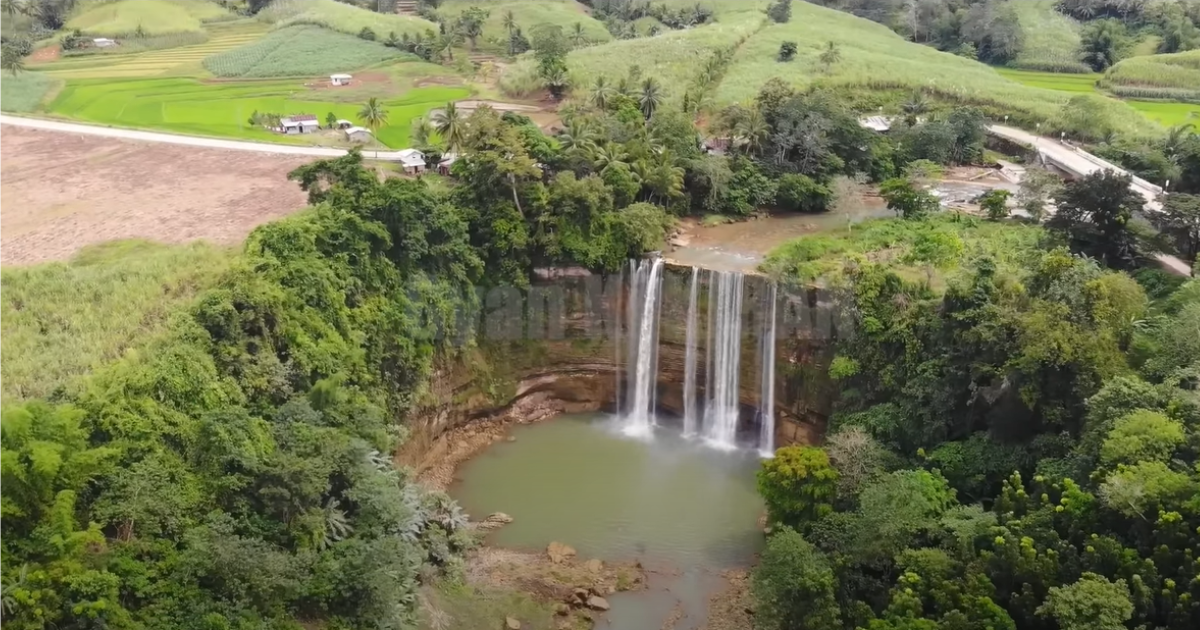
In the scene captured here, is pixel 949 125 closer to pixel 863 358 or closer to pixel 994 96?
pixel 994 96

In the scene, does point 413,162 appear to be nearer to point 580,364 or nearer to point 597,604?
point 580,364

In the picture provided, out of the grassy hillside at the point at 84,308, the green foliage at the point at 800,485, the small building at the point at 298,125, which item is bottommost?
the green foliage at the point at 800,485

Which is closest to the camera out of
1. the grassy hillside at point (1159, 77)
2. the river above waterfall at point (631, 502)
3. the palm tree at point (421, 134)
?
the river above waterfall at point (631, 502)

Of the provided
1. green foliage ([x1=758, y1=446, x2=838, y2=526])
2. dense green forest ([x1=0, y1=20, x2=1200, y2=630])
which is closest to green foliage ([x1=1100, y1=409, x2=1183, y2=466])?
dense green forest ([x1=0, y1=20, x2=1200, y2=630])

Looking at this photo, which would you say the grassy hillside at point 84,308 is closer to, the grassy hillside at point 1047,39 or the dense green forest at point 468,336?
the dense green forest at point 468,336

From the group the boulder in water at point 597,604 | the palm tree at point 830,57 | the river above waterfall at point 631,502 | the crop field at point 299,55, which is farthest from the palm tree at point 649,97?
the boulder in water at point 597,604

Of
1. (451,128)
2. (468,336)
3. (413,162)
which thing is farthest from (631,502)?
(413,162)

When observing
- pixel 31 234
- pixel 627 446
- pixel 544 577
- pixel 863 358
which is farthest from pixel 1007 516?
pixel 31 234
